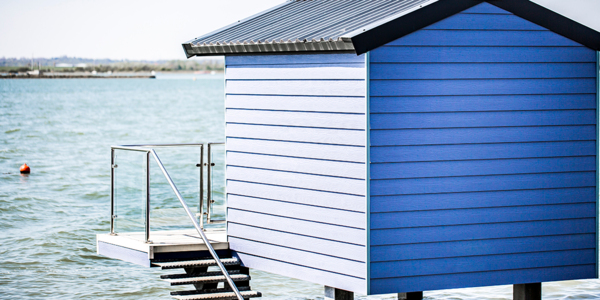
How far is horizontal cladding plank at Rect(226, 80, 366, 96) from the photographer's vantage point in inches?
264

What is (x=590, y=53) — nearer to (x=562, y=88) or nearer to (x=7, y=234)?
(x=562, y=88)

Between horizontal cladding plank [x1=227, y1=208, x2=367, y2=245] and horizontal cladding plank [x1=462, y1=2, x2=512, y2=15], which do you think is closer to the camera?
horizontal cladding plank [x1=227, y1=208, x2=367, y2=245]

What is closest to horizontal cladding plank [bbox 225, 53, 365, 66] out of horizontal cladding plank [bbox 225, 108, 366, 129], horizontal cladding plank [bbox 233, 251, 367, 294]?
horizontal cladding plank [bbox 225, 108, 366, 129]

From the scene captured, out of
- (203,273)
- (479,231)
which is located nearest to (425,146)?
(479,231)

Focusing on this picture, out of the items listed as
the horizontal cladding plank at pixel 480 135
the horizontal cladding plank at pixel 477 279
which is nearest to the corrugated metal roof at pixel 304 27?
the horizontal cladding plank at pixel 480 135

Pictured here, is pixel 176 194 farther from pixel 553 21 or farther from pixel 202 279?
pixel 553 21

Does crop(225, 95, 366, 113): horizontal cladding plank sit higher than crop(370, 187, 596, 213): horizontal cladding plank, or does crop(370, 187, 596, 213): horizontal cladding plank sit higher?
crop(225, 95, 366, 113): horizontal cladding plank

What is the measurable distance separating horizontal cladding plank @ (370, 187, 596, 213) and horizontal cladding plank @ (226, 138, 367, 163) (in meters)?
0.43

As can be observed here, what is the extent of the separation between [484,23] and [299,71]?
1.76 metres

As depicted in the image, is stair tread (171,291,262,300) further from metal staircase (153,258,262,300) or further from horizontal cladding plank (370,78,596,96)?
horizontal cladding plank (370,78,596,96)

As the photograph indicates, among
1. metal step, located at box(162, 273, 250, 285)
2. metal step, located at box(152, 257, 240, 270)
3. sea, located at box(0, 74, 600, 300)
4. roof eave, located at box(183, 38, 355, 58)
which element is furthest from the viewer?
sea, located at box(0, 74, 600, 300)

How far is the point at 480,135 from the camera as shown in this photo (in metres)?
7.03

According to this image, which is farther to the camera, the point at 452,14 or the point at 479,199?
the point at 479,199

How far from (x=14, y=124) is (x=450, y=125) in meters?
56.4
